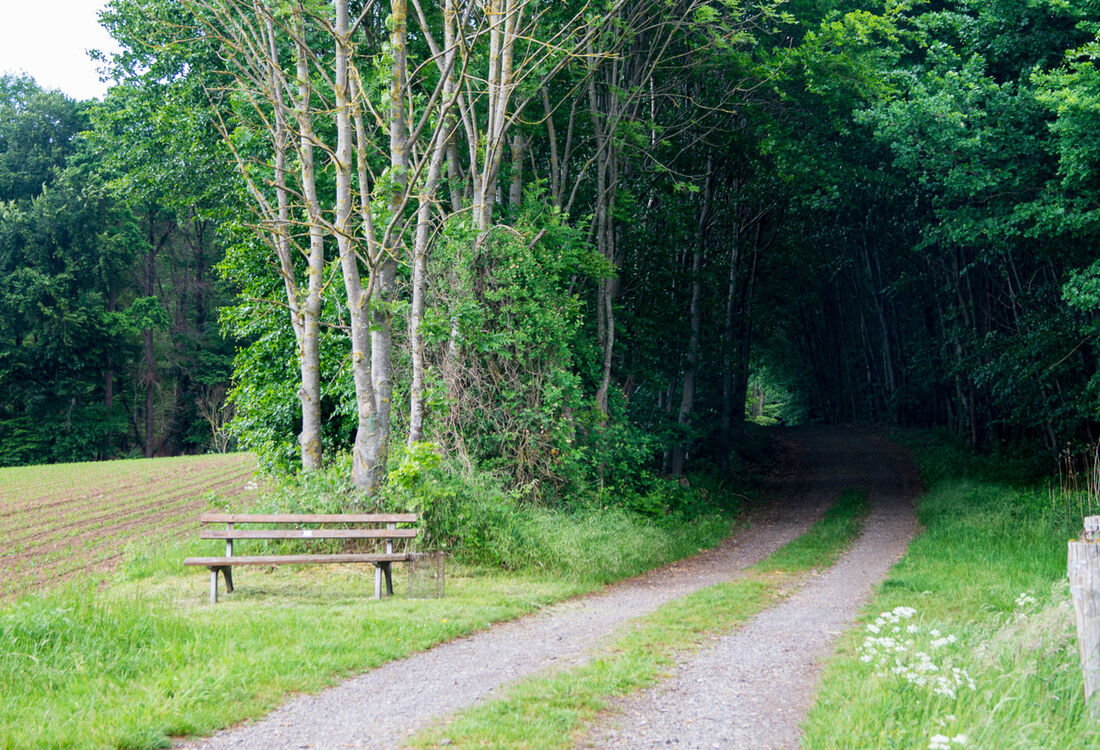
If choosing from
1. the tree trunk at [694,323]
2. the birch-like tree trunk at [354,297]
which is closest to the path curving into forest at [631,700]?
the birch-like tree trunk at [354,297]

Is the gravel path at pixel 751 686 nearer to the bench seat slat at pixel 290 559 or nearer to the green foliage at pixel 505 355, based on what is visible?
the bench seat slat at pixel 290 559

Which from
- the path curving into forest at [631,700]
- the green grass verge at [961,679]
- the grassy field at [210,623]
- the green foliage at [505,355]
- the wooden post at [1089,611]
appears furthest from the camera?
the green foliage at [505,355]

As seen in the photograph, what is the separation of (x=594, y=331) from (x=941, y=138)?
24.8 ft

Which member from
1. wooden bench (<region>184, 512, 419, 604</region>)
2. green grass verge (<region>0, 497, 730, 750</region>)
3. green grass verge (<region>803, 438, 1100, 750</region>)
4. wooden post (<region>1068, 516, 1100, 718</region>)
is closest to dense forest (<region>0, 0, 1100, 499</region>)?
wooden bench (<region>184, 512, 419, 604</region>)

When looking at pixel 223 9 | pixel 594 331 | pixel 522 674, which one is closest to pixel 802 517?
pixel 594 331

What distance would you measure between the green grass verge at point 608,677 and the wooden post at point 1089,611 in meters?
2.69

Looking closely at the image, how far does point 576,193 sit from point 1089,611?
49.1ft

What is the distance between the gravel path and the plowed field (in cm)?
771

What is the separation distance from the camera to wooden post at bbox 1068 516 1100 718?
174 inches

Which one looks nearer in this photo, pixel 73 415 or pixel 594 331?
pixel 594 331

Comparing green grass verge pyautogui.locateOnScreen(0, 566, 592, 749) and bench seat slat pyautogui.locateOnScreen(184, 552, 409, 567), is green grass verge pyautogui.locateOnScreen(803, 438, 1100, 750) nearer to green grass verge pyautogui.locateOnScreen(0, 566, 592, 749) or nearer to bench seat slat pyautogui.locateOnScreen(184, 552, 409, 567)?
green grass verge pyautogui.locateOnScreen(0, 566, 592, 749)

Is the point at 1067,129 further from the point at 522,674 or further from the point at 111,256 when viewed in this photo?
the point at 111,256

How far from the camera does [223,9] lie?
1224 centimetres

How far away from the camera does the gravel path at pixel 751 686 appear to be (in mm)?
4781
